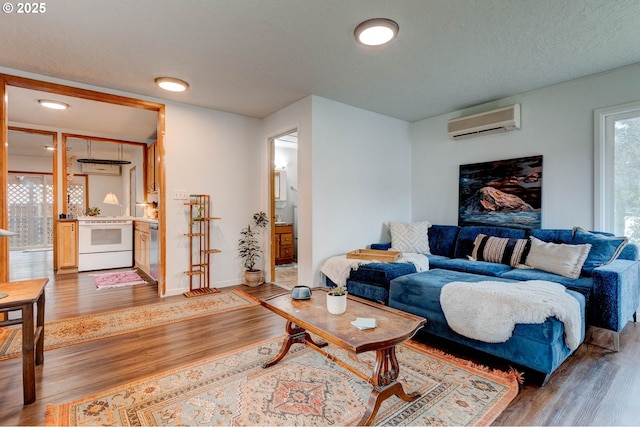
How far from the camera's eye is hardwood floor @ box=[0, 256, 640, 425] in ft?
5.58

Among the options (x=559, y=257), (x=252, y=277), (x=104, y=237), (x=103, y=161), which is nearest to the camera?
(x=559, y=257)

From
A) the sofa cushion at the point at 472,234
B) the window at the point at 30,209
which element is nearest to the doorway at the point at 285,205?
the sofa cushion at the point at 472,234

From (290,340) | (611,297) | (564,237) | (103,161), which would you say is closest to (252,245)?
(290,340)

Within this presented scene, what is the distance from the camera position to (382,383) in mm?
1641

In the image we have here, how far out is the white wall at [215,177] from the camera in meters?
4.08

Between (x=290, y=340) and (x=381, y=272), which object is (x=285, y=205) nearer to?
(x=381, y=272)

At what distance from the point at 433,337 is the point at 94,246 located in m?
5.89

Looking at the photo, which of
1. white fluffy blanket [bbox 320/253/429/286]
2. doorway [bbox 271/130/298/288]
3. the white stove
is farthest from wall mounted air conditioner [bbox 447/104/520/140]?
the white stove

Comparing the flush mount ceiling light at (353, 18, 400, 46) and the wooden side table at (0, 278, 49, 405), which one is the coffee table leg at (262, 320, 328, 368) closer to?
the wooden side table at (0, 278, 49, 405)

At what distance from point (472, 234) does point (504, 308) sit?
6.61 ft

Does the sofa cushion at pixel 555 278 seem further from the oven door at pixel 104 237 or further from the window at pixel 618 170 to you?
the oven door at pixel 104 237

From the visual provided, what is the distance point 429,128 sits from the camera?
15.8 ft

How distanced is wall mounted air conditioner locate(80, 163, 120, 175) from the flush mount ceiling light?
28.6 ft

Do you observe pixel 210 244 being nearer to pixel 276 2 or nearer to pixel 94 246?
pixel 94 246
